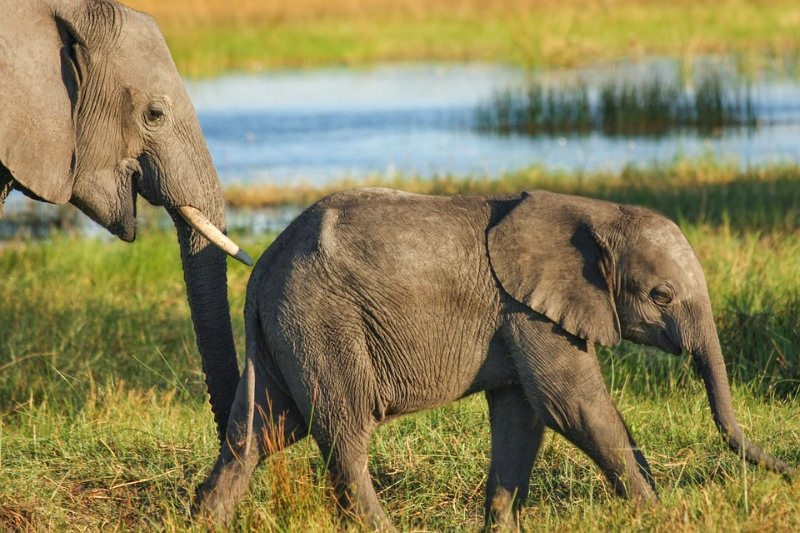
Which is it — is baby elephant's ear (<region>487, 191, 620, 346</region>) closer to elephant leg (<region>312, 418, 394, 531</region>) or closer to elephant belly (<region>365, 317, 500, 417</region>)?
elephant belly (<region>365, 317, 500, 417</region>)

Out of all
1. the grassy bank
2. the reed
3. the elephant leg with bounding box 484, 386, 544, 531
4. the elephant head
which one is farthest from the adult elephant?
the grassy bank

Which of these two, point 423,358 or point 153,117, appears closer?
point 423,358

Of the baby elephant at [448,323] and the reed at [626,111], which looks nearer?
the baby elephant at [448,323]

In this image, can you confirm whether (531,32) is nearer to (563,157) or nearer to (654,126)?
(654,126)

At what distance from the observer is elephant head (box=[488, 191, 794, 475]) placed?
464 cm

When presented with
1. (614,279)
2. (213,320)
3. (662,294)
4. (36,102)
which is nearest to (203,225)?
(213,320)

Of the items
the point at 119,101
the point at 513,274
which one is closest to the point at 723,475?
the point at 513,274

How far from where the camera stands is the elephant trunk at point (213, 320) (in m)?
5.04

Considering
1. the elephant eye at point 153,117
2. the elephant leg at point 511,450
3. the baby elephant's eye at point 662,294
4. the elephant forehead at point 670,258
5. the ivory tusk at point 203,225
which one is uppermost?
the elephant eye at point 153,117

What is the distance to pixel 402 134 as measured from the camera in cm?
1914

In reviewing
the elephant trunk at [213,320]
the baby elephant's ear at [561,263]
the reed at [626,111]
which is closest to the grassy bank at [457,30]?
the reed at [626,111]

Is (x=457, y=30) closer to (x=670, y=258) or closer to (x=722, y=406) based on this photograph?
(x=670, y=258)

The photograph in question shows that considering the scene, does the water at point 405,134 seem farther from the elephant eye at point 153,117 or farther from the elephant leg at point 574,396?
the elephant leg at point 574,396

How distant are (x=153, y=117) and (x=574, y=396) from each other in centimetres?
180
